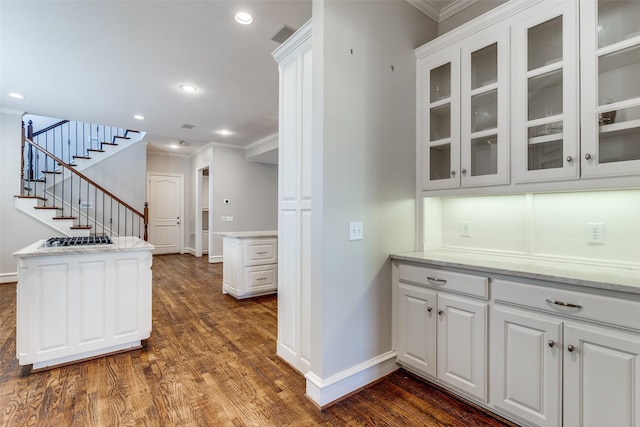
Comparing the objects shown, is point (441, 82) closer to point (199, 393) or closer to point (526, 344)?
point (526, 344)

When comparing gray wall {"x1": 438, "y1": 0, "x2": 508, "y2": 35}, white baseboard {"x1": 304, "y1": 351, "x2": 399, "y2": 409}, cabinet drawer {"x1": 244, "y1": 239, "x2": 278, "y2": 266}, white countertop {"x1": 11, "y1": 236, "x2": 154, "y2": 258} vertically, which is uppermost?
gray wall {"x1": 438, "y1": 0, "x2": 508, "y2": 35}

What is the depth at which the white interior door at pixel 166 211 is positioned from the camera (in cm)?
788

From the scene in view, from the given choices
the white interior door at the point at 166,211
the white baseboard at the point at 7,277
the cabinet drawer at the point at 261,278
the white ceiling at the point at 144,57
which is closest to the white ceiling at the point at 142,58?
the white ceiling at the point at 144,57

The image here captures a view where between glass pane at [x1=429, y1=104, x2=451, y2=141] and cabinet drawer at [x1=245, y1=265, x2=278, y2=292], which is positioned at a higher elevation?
glass pane at [x1=429, y1=104, x2=451, y2=141]

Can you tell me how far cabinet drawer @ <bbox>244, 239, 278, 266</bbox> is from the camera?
398 centimetres

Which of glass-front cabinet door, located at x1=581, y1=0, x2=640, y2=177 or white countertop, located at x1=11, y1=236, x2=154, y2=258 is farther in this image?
white countertop, located at x1=11, y1=236, x2=154, y2=258

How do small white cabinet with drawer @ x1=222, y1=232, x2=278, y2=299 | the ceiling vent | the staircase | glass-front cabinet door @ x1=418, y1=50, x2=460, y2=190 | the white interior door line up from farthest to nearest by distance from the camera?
the white interior door < the staircase < small white cabinet with drawer @ x1=222, y1=232, x2=278, y2=299 < the ceiling vent < glass-front cabinet door @ x1=418, y1=50, x2=460, y2=190

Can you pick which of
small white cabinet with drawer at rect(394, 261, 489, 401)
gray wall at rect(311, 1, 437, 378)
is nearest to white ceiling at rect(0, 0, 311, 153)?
gray wall at rect(311, 1, 437, 378)

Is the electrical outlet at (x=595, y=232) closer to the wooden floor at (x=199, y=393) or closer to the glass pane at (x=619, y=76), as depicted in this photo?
the glass pane at (x=619, y=76)

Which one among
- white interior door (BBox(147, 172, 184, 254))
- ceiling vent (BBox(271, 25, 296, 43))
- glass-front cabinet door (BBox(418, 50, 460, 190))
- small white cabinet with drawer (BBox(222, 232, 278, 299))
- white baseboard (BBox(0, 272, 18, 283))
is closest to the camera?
glass-front cabinet door (BBox(418, 50, 460, 190))

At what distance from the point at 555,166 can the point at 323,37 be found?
1.55 m

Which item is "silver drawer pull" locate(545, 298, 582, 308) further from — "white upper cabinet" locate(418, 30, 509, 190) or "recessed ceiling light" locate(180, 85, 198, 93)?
"recessed ceiling light" locate(180, 85, 198, 93)

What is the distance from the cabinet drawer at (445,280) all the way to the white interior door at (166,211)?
7.53 m

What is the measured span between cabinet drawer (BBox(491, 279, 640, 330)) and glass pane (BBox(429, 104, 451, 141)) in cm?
111
